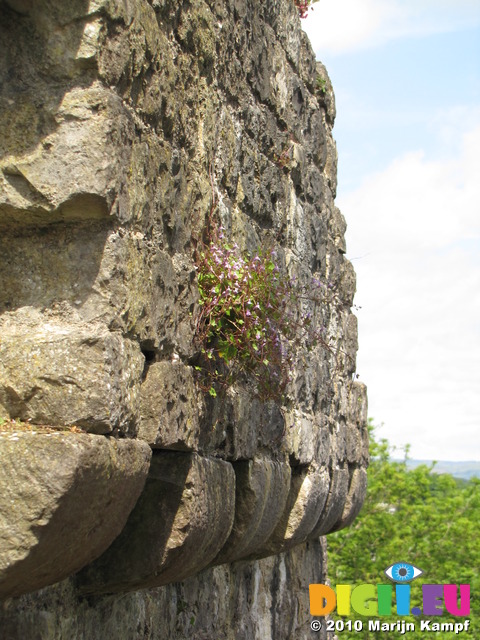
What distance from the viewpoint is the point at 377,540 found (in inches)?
650

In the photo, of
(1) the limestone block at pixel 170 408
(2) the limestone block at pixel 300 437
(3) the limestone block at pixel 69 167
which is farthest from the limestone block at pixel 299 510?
(3) the limestone block at pixel 69 167

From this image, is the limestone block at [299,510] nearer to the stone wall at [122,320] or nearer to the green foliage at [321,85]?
the stone wall at [122,320]

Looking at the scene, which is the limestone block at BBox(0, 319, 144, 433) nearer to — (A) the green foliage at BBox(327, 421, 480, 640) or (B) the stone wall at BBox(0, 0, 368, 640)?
(B) the stone wall at BBox(0, 0, 368, 640)

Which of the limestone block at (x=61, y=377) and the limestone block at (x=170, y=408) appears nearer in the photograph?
the limestone block at (x=61, y=377)

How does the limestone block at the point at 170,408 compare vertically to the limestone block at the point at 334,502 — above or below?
below

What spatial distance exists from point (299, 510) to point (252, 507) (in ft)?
3.72

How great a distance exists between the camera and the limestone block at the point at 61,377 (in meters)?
2.23

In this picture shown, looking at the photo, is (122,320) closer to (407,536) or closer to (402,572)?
(402,572)

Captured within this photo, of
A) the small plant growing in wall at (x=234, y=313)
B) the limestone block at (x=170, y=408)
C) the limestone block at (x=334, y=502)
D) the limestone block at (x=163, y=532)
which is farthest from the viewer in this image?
the limestone block at (x=334, y=502)

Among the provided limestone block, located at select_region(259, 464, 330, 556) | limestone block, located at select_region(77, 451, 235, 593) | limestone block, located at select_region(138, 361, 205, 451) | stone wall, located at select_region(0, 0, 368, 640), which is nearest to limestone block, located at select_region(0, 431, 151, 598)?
stone wall, located at select_region(0, 0, 368, 640)

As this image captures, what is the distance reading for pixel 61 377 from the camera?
2236 mm

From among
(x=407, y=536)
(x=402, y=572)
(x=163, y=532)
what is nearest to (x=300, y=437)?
(x=163, y=532)

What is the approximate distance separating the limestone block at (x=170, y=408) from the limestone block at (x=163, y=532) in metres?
0.09

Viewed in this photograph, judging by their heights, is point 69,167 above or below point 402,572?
below
